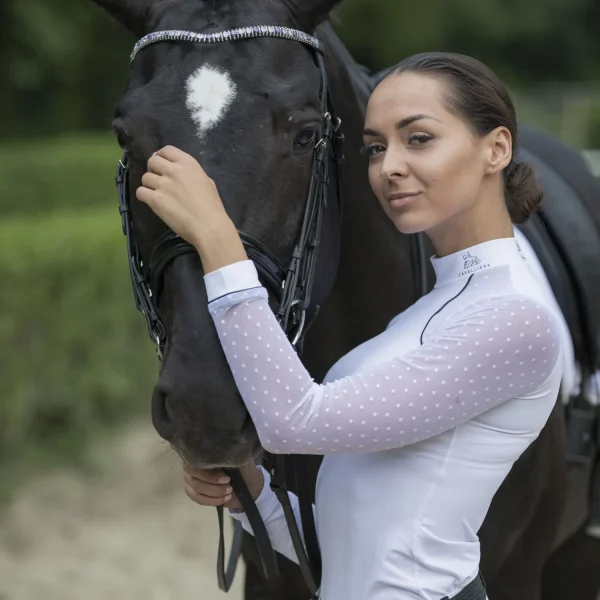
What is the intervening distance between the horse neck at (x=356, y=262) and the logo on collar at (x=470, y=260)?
0.58 metres

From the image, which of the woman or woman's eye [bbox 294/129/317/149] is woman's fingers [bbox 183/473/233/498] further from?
woman's eye [bbox 294/129/317/149]

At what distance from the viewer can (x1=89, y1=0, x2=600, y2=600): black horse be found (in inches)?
62.4

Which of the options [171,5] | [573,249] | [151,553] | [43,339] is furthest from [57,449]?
[171,5]

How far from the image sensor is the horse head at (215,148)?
1570 mm

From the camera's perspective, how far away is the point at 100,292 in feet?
19.3

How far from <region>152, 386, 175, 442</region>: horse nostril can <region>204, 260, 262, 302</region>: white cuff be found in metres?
0.19

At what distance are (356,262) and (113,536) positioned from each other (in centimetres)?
332

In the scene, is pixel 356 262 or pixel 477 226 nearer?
pixel 477 226

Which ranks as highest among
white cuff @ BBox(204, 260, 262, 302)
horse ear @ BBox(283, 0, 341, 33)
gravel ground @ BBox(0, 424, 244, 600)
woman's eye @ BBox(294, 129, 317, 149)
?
horse ear @ BBox(283, 0, 341, 33)

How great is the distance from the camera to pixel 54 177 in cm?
933

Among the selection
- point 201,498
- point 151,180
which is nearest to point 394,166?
point 151,180

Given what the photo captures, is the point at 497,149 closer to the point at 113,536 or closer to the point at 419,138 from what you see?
the point at 419,138

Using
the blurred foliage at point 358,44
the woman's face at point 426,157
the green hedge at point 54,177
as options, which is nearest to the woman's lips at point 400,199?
the woman's face at point 426,157

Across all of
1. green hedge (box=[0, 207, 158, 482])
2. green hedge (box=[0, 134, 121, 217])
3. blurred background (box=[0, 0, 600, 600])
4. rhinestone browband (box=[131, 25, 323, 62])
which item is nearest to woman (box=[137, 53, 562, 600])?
rhinestone browband (box=[131, 25, 323, 62])
